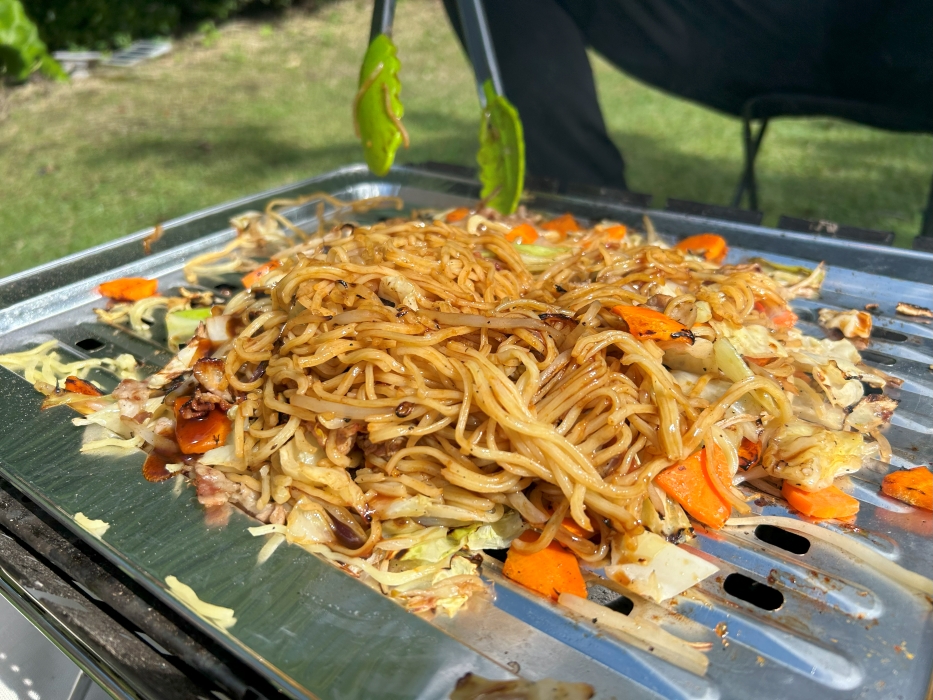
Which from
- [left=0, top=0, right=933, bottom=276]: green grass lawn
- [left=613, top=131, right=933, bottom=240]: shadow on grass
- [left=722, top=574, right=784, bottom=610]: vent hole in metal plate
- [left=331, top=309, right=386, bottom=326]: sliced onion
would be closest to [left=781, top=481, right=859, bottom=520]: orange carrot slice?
[left=722, top=574, right=784, bottom=610]: vent hole in metal plate

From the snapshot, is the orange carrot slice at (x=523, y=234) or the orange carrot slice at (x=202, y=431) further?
the orange carrot slice at (x=523, y=234)

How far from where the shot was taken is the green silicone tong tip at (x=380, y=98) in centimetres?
337

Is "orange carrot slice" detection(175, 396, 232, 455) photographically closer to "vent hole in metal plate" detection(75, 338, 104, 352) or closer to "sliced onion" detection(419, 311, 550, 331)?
"sliced onion" detection(419, 311, 550, 331)

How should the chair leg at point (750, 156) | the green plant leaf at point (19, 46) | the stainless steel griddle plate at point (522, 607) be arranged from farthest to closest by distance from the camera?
the green plant leaf at point (19, 46) → the chair leg at point (750, 156) → the stainless steel griddle plate at point (522, 607)

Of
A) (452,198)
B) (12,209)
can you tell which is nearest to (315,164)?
(12,209)

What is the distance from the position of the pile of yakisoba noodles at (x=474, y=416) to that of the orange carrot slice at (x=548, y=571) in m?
0.04

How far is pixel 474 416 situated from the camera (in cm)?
211

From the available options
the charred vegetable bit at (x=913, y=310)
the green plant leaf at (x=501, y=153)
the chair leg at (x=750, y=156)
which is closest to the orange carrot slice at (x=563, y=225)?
the green plant leaf at (x=501, y=153)

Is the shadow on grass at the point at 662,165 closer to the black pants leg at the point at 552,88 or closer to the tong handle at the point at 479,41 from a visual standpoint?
the black pants leg at the point at 552,88

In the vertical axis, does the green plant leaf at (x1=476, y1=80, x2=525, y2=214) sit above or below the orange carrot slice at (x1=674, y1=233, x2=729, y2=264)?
above

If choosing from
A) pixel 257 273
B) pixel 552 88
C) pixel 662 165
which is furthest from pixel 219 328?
pixel 662 165

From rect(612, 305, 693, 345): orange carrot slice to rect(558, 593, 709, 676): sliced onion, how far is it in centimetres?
83

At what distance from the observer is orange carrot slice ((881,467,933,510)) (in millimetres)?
2037

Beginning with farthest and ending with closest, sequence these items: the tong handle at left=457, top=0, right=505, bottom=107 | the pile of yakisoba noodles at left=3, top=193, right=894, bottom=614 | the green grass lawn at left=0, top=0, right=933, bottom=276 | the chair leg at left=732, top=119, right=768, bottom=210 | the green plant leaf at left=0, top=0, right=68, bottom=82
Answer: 1. the green plant leaf at left=0, top=0, right=68, bottom=82
2. the green grass lawn at left=0, top=0, right=933, bottom=276
3. the chair leg at left=732, top=119, right=768, bottom=210
4. the tong handle at left=457, top=0, right=505, bottom=107
5. the pile of yakisoba noodles at left=3, top=193, right=894, bottom=614
